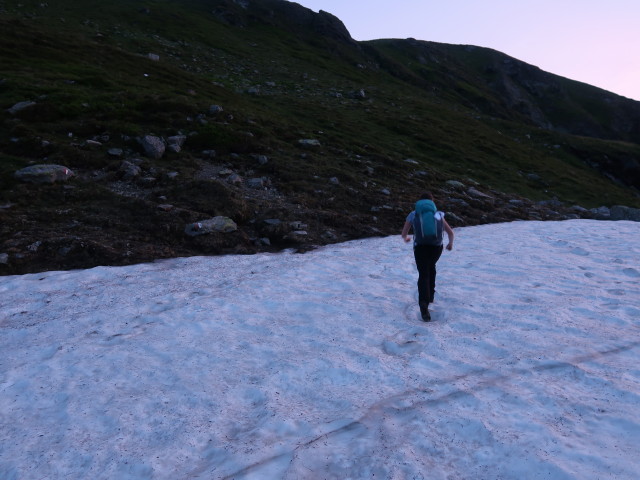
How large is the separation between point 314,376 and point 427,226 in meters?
4.32

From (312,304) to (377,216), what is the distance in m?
10.4

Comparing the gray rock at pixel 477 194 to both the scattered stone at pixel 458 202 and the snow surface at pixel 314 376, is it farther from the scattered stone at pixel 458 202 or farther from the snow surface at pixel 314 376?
the snow surface at pixel 314 376

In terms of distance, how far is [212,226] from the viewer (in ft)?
52.2

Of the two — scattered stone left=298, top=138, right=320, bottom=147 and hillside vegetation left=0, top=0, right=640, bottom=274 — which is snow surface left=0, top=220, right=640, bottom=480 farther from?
scattered stone left=298, top=138, right=320, bottom=147

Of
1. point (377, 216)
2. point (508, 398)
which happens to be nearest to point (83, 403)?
point (508, 398)

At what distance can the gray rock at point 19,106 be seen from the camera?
883 inches

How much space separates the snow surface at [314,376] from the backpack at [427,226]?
1.69 meters

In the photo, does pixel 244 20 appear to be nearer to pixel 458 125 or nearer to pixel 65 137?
pixel 458 125

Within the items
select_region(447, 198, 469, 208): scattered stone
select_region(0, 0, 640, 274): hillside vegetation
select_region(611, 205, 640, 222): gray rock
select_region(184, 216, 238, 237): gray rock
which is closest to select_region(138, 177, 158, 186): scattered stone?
select_region(0, 0, 640, 274): hillside vegetation

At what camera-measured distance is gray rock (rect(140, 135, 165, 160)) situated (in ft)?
70.1

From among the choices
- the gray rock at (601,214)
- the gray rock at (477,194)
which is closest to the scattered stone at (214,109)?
the gray rock at (477,194)

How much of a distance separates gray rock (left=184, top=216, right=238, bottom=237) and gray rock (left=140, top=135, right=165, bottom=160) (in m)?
7.25

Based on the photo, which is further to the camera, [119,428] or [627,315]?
[627,315]

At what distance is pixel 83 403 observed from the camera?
6457 mm
